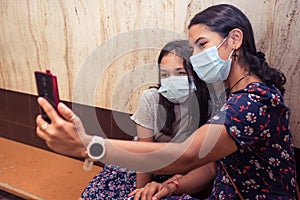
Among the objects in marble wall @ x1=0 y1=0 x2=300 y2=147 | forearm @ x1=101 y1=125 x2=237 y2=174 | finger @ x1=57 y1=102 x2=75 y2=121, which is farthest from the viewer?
marble wall @ x1=0 y1=0 x2=300 y2=147

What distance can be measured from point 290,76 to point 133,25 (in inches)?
34.6

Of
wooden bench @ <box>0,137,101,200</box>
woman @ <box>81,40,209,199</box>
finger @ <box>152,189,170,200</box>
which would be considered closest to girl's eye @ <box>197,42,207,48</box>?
woman @ <box>81,40,209,199</box>

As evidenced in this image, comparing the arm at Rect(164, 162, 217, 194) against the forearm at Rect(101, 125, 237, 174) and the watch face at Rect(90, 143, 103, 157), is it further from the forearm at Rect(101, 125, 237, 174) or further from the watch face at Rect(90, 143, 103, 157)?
the watch face at Rect(90, 143, 103, 157)

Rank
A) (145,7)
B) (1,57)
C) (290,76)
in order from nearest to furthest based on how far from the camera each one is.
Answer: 1. (290,76)
2. (145,7)
3. (1,57)

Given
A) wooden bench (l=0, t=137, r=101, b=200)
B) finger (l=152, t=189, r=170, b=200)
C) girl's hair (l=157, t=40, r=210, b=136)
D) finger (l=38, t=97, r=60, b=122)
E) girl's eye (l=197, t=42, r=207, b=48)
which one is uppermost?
girl's eye (l=197, t=42, r=207, b=48)

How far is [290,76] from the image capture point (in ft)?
4.55

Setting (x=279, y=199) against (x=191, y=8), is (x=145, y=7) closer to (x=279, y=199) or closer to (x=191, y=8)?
(x=191, y=8)

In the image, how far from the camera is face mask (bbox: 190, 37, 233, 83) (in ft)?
3.83

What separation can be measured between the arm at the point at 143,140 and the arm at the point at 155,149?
467 millimetres

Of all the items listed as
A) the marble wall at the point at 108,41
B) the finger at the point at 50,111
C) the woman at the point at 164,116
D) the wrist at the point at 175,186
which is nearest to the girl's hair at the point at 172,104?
Answer: the woman at the point at 164,116

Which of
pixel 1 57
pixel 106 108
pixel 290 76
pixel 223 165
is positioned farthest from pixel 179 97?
pixel 1 57

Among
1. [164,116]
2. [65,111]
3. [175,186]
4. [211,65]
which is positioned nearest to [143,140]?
[164,116]

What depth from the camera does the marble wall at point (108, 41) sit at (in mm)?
1385

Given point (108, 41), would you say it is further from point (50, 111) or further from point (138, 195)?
point (50, 111)
